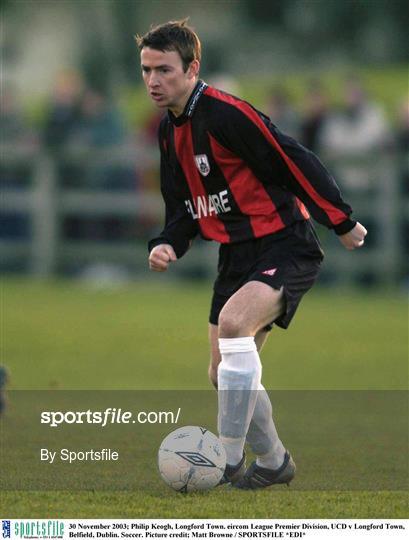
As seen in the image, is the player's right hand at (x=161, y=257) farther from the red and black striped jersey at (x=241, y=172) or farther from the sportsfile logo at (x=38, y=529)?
the sportsfile logo at (x=38, y=529)

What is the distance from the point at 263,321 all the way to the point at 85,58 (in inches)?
1058

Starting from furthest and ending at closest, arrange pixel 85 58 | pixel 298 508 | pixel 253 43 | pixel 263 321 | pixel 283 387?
pixel 253 43 < pixel 85 58 < pixel 283 387 < pixel 263 321 < pixel 298 508

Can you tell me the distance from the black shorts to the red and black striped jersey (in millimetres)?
49

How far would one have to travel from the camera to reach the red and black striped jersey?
19.7 feet

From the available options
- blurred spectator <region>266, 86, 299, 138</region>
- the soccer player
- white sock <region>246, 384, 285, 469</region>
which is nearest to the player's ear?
the soccer player

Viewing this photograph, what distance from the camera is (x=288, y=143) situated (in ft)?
19.8

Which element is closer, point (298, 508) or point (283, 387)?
point (298, 508)

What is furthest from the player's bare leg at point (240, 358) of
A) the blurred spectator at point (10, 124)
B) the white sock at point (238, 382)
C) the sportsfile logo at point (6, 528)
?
the blurred spectator at point (10, 124)

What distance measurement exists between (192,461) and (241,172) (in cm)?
129

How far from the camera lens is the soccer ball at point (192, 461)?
18.8ft

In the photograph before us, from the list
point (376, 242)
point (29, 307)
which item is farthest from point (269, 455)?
point (376, 242)

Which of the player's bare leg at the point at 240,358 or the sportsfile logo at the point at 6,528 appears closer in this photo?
the sportsfile logo at the point at 6,528

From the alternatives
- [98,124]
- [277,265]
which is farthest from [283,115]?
[277,265]

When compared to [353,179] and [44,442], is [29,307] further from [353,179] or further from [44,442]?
[44,442]
